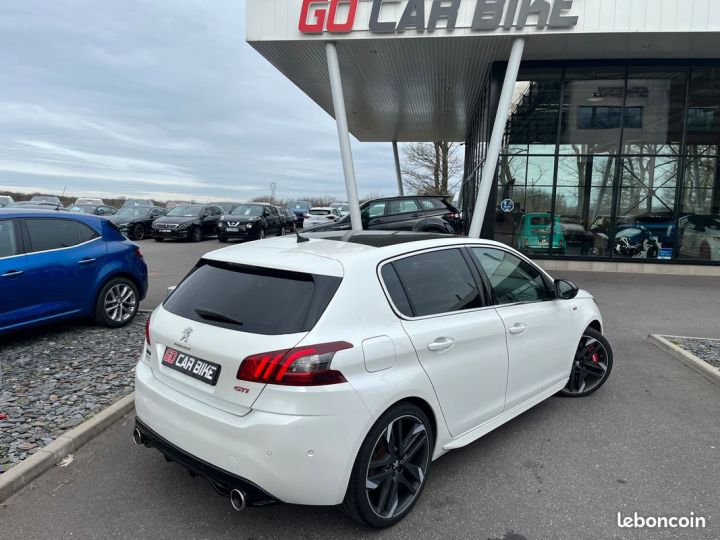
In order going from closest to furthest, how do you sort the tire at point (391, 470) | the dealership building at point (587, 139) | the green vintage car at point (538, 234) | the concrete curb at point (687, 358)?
the tire at point (391, 470)
the concrete curb at point (687, 358)
the dealership building at point (587, 139)
the green vintage car at point (538, 234)

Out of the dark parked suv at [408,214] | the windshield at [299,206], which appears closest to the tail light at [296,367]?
the dark parked suv at [408,214]

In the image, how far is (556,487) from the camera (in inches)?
123

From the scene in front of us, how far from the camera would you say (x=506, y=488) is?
3113 mm

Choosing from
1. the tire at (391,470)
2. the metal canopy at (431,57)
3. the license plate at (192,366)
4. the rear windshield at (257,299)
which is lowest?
the tire at (391,470)

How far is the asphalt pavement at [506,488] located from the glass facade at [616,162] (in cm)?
981

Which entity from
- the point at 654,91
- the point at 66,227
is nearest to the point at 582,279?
the point at 654,91

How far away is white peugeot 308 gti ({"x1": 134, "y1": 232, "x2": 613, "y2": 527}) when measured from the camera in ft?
7.86

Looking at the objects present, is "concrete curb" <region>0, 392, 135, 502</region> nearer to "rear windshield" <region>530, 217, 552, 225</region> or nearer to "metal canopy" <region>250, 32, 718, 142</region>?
"metal canopy" <region>250, 32, 718, 142</region>

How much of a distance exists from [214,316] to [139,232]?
20.3m

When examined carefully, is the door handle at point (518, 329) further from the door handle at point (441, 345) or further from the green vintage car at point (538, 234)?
the green vintage car at point (538, 234)

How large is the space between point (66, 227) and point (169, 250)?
1147 centimetres
